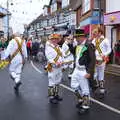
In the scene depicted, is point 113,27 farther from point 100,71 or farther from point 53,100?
point 53,100

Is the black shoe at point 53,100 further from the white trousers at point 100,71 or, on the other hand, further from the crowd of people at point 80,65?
the white trousers at point 100,71

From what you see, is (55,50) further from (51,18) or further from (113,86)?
(51,18)

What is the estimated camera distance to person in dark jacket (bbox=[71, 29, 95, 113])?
9.13 m

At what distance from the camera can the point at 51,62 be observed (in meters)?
10.5

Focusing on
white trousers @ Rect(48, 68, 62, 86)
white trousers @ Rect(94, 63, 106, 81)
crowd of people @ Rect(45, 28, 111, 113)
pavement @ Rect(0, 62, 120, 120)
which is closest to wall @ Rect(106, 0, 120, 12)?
pavement @ Rect(0, 62, 120, 120)

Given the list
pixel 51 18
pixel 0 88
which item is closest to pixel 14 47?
A: pixel 0 88

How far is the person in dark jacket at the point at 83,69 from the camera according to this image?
9.13 meters

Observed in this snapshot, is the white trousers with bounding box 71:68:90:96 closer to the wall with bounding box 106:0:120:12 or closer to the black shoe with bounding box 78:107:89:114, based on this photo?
the black shoe with bounding box 78:107:89:114

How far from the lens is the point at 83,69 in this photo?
9289 mm

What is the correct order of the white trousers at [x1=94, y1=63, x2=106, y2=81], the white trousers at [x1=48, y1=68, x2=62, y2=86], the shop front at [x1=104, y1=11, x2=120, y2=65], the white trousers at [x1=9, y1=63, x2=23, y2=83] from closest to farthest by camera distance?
the white trousers at [x1=48, y1=68, x2=62, y2=86]
the white trousers at [x1=94, y1=63, x2=106, y2=81]
the white trousers at [x1=9, y1=63, x2=23, y2=83]
the shop front at [x1=104, y1=11, x2=120, y2=65]

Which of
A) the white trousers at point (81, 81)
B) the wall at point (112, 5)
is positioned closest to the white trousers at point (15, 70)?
the white trousers at point (81, 81)

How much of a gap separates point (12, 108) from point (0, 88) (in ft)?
12.7

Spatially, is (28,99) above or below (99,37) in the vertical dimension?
below

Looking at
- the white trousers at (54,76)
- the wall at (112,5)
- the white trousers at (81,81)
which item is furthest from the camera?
the wall at (112,5)
